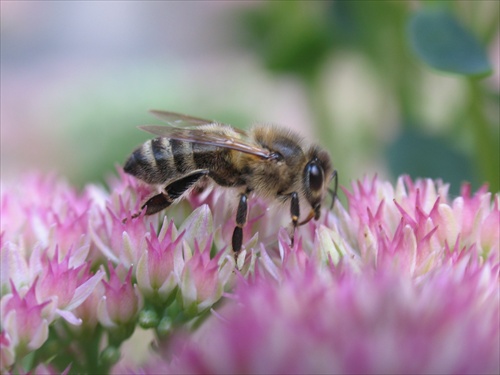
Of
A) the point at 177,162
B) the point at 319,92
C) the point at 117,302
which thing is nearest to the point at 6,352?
the point at 117,302

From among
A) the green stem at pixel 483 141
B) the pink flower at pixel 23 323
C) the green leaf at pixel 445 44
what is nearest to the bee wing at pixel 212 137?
the pink flower at pixel 23 323

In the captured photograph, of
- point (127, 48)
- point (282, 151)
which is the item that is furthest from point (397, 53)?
point (127, 48)

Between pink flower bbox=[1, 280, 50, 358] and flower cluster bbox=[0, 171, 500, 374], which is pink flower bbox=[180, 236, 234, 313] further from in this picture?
pink flower bbox=[1, 280, 50, 358]

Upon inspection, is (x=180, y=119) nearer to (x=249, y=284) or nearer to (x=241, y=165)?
(x=241, y=165)

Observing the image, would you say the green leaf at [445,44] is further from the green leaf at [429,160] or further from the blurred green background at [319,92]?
the green leaf at [429,160]

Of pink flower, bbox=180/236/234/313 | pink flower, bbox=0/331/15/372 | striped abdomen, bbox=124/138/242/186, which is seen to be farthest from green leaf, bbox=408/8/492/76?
pink flower, bbox=0/331/15/372

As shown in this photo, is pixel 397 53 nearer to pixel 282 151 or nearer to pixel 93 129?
pixel 282 151

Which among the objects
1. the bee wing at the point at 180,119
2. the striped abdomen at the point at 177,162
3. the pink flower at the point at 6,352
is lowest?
the pink flower at the point at 6,352
